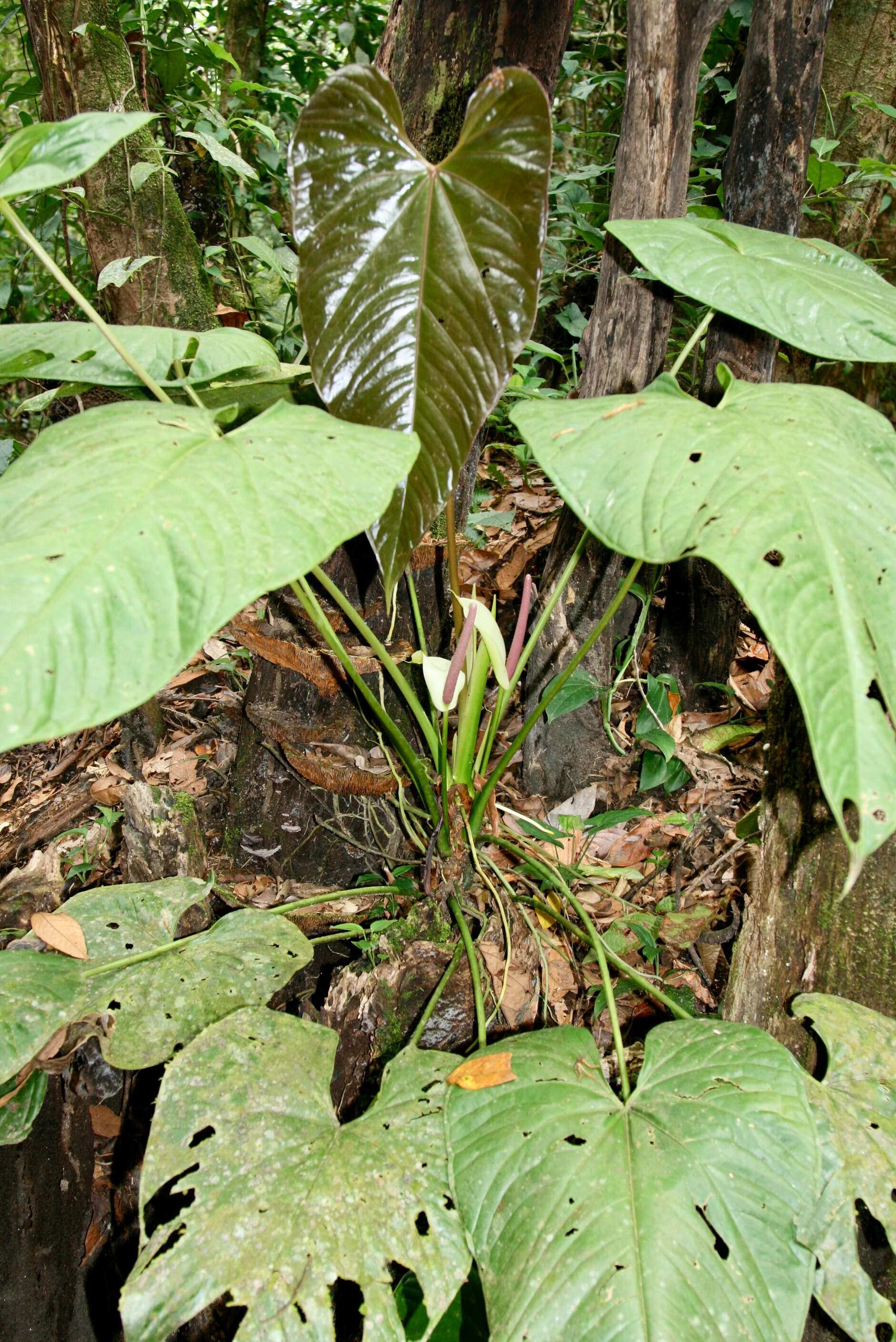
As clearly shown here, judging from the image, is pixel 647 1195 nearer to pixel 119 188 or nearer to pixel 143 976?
pixel 143 976

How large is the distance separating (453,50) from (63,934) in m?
1.28

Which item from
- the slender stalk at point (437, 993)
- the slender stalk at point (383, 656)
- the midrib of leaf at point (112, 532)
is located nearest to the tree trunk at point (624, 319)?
the slender stalk at point (383, 656)

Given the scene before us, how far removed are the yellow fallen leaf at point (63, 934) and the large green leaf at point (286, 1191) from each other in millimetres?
264

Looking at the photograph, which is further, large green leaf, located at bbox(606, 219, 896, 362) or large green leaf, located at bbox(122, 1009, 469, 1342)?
large green leaf, located at bbox(606, 219, 896, 362)

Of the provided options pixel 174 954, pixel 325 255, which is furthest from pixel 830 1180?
pixel 325 255

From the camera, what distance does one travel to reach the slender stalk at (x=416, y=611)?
1263 mm

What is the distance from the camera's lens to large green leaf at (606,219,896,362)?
0.83 meters

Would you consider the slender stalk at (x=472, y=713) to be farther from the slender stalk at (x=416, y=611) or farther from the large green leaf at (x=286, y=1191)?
the large green leaf at (x=286, y=1191)

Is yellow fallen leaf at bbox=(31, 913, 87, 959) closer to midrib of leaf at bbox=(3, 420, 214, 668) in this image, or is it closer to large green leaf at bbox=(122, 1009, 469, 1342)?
large green leaf at bbox=(122, 1009, 469, 1342)

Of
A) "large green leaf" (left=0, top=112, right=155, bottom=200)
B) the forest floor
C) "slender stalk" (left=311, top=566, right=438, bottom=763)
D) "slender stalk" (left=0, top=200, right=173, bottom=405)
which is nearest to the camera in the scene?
"large green leaf" (left=0, top=112, right=155, bottom=200)

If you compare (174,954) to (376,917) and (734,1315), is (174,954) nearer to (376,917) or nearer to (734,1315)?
(376,917)

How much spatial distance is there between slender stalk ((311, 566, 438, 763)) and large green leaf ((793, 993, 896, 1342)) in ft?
1.80

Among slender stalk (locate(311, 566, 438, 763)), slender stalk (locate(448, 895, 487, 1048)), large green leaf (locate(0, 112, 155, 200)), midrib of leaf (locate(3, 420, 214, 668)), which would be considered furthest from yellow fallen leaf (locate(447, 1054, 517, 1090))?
large green leaf (locate(0, 112, 155, 200))

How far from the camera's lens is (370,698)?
3.60 feet
